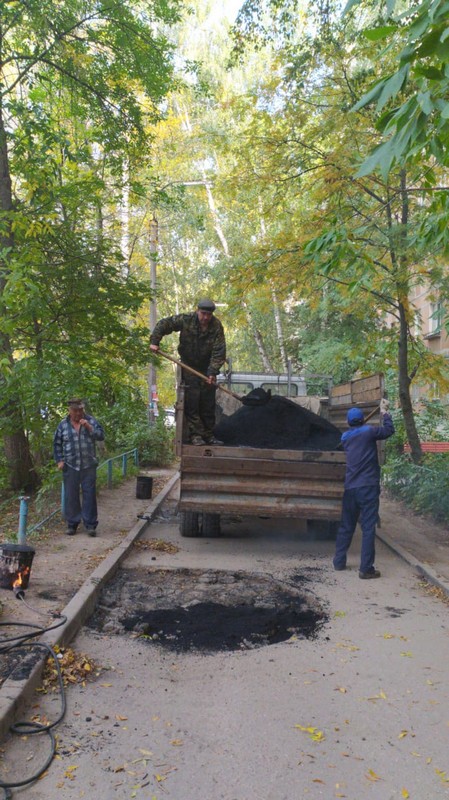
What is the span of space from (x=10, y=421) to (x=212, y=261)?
26087 mm

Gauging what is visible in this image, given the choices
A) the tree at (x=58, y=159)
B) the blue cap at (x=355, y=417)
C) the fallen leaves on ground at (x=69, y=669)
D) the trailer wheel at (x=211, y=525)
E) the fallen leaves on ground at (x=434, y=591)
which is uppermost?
the tree at (x=58, y=159)

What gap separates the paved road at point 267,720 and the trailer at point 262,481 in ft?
6.61

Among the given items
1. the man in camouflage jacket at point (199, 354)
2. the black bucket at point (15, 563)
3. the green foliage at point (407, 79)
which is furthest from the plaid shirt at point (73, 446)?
the green foliage at point (407, 79)

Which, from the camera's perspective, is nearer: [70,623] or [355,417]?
[70,623]

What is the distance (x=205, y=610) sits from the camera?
19.2 feet

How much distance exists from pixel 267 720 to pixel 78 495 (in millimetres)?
5348

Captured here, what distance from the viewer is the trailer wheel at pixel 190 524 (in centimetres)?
875

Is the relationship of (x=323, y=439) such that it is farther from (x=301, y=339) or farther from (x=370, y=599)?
(x=301, y=339)

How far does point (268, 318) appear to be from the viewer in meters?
29.8

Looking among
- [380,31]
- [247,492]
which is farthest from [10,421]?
[380,31]

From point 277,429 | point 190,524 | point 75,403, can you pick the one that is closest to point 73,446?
point 75,403

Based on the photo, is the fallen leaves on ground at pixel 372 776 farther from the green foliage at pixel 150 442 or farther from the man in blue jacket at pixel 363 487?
the green foliage at pixel 150 442

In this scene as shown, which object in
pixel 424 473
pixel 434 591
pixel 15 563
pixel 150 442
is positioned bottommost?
pixel 434 591

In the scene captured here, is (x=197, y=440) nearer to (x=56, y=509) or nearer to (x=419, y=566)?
(x=419, y=566)
